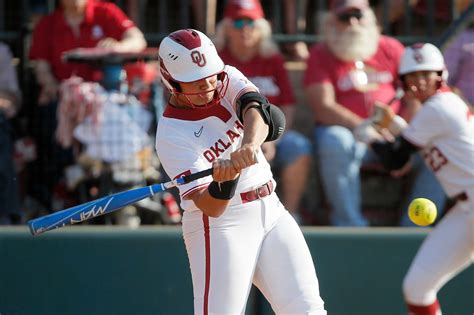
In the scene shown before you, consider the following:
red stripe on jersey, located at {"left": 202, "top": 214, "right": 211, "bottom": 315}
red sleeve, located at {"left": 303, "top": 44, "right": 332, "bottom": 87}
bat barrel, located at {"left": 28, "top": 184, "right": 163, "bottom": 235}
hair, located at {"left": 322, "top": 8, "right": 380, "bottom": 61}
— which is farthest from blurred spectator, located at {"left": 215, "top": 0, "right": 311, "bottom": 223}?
bat barrel, located at {"left": 28, "top": 184, "right": 163, "bottom": 235}

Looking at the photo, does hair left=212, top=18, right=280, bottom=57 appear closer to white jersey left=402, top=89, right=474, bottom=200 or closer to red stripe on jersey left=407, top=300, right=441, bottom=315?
white jersey left=402, top=89, right=474, bottom=200

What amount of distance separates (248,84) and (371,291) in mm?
2246

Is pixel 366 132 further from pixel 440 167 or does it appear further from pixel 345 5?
pixel 345 5

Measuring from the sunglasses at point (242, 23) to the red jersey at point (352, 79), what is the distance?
51 centimetres

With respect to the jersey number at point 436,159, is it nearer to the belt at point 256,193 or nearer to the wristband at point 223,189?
the belt at point 256,193

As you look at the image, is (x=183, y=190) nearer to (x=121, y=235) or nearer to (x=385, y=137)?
(x=121, y=235)

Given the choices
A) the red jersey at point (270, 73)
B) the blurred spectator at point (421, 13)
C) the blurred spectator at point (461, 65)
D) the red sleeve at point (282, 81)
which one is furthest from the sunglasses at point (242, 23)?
the blurred spectator at point (461, 65)

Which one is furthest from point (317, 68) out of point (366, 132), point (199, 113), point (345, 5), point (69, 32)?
point (199, 113)

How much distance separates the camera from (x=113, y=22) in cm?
832

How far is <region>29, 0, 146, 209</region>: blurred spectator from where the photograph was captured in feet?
26.3

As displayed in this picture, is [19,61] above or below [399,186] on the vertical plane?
above

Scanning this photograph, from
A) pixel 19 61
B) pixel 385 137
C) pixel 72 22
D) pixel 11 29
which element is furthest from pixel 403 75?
pixel 11 29

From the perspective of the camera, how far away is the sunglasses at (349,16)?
8406 millimetres

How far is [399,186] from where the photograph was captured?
8383mm
